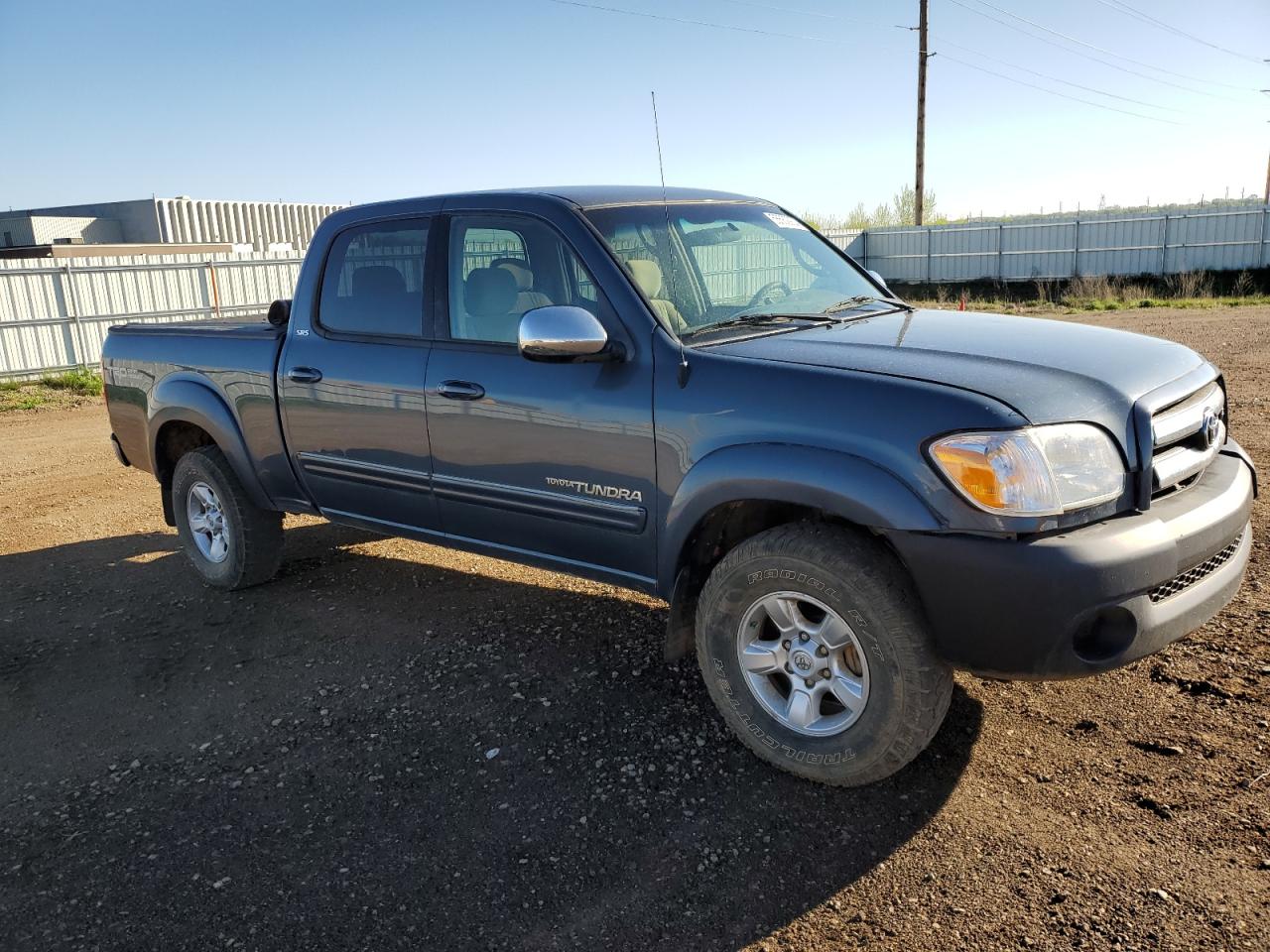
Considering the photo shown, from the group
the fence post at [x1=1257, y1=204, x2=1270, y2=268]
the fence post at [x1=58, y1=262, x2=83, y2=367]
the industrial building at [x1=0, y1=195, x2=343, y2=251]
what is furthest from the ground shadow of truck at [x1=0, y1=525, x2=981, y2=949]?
the industrial building at [x1=0, y1=195, x2=343, y2=251]

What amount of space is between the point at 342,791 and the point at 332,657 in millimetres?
1260

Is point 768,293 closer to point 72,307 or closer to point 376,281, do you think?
point 376,281

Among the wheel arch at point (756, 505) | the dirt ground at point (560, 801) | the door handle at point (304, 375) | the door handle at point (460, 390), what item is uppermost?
the door handle at point (304, 375)

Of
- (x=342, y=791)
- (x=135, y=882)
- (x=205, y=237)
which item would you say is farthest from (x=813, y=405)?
(x=205, y=237)

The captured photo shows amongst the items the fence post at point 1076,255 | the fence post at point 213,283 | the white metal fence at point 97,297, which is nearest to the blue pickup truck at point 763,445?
the white metal fence at point 97,297

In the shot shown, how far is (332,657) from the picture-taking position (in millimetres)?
4594

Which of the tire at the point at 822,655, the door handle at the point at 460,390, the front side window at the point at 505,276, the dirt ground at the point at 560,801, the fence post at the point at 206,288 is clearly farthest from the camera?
the fence post at the point at 206,288

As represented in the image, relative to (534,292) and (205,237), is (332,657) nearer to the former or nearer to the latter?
(534,292)

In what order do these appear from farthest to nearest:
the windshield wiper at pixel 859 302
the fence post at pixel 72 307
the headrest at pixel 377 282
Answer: the fence post at pixel 72 307 → the headrest at pixel 377 282 → the windshield wiper at pixel 859 302

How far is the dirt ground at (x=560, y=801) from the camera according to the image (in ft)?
8.82

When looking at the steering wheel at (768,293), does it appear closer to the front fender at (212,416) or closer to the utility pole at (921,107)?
the front fender at (212,416)

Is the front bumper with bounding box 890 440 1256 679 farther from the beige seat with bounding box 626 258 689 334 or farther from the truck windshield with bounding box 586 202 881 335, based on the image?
the truck windshield with bounding box 586 202 881 335

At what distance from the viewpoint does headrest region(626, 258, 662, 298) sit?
3684 mm

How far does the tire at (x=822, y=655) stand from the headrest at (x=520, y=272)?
1456 mm
